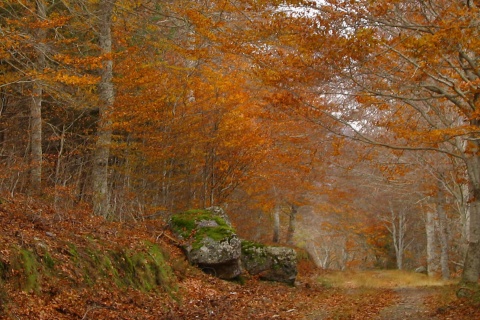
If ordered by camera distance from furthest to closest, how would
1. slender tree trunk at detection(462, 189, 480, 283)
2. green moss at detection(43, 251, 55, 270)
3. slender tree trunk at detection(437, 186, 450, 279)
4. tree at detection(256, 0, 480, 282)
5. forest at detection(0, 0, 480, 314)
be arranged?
slender tree trunk at detection(437, 186, 450, 279), slender tree trunk at detection(462, 189, 480, 283), forest at detection(0, 0, 480, 314), tree at detection(256, 0, 480, 282), green moss at detection(43, 251, 55, 270)

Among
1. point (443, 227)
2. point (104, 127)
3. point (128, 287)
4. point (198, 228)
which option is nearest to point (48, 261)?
point (128, 287)

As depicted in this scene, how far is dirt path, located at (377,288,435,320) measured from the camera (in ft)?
29.6

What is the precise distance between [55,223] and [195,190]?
834 cm

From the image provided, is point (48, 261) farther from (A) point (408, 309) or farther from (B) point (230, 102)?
(B) point (230, 102)

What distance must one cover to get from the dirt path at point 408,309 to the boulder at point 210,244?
375 cm

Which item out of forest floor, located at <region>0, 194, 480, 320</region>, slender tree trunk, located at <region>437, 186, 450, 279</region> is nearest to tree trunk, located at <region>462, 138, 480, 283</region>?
forest floor, located at <region>0, 194, 480, 320</region>

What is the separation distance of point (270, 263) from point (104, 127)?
5.65 meters

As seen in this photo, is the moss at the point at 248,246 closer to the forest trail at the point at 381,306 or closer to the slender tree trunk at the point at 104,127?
the forest trail at the point at 381,306

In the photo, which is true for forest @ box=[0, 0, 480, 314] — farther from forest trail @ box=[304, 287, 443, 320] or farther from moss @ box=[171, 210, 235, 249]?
forest trail @ box=[304, 287, 443, 320]

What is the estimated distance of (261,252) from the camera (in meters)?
13.7

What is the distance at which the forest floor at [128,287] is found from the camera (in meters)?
6.25

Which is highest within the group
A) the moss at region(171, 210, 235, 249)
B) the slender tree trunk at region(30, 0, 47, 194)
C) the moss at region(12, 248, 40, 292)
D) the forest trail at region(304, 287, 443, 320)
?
the slender tree trunk at region(30, 0, 47, 194)

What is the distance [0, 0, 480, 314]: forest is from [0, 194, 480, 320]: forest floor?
1.10m

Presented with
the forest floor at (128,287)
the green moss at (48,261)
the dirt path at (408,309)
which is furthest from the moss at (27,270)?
the dirt path at (408,309)
